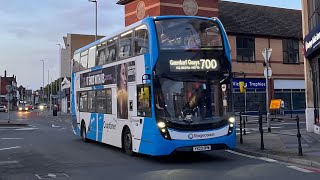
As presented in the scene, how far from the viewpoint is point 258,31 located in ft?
135

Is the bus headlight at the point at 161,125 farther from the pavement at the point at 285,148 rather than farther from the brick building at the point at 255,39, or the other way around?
the brick building at the point at 255,39

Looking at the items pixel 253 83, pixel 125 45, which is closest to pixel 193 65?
pixel 125 45

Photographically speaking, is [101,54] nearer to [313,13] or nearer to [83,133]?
[83,133]

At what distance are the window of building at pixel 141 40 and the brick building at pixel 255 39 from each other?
24.3 meters

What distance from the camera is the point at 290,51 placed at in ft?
142

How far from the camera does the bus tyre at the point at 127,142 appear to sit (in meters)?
13.9

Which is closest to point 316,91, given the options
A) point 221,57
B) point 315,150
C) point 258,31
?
point 315,150

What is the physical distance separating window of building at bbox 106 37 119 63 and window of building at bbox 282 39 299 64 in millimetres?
30183

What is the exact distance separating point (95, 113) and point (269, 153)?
7198 millimetres

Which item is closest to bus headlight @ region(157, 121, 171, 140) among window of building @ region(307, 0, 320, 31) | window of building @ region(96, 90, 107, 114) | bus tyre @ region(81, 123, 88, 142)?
window of building @ region(96, 90, 107, 114)

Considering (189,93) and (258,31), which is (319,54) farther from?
(258,31)

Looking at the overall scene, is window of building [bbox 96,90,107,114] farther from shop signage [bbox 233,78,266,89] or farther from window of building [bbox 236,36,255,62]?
window of building [bbox 236,36,255,62]

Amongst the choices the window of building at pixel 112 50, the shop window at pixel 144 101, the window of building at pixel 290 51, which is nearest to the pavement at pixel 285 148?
the shop window at pixel 144 101

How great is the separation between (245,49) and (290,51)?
5.35 metres
